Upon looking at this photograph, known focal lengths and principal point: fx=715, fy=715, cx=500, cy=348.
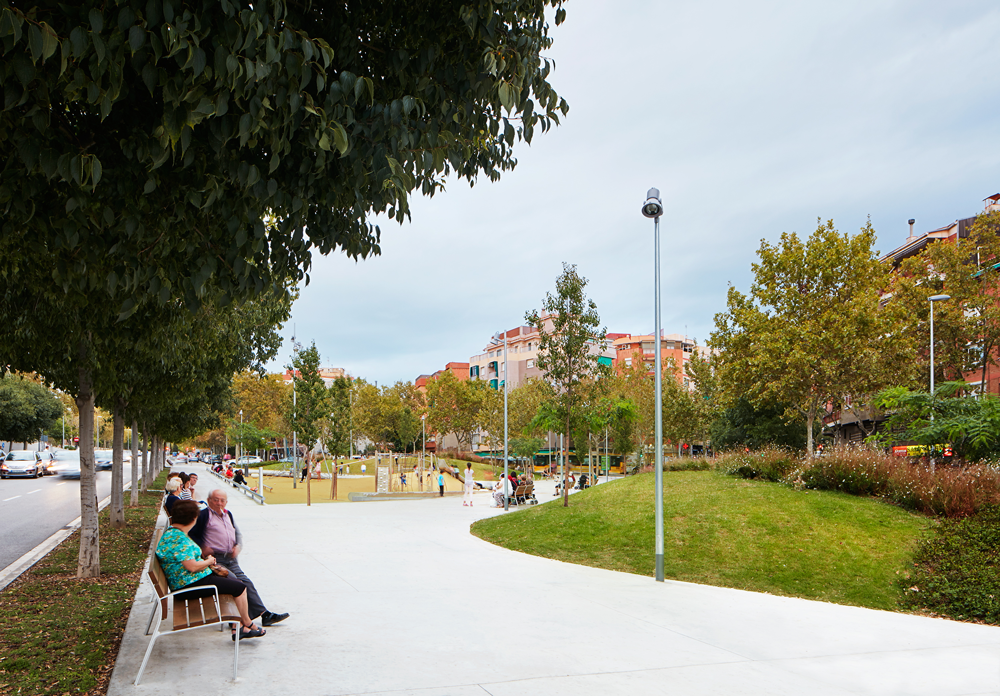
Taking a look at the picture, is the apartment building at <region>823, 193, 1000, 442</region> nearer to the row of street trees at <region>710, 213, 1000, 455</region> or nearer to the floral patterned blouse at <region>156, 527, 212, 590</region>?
the row of street trees at <region>710, 213, 1000, 455</region>

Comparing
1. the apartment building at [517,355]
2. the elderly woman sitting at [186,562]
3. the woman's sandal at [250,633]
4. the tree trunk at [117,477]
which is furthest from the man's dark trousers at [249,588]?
the apartment building at [517,355]

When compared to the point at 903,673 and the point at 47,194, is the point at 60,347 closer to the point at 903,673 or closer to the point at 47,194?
the point at 47,194

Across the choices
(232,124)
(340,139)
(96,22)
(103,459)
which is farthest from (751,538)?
(103,459)

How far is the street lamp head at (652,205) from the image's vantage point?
11.6 meters

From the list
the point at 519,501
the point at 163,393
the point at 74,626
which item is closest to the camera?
the point at 74,626

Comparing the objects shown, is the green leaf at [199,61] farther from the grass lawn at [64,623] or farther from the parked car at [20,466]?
the parked car at [20,466]

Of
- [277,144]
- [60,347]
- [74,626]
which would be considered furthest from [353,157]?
[60,347]

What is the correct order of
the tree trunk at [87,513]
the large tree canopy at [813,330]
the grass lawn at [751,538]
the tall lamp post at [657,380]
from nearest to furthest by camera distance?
1. the tree trunk at [87,513]
2. the grass lawn at [751,538]
3. the tall lamp post at [657,380]
4. the large tree canopy at [813,330]

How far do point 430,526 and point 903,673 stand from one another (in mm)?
14113

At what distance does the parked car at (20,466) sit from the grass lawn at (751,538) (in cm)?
3507

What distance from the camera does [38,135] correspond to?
3.74 metres

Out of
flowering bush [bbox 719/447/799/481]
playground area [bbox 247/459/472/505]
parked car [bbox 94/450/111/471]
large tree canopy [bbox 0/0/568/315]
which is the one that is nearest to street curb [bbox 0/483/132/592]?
large tree canopy [bbox 0/0/568/315]

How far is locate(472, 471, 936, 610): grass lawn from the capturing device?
10750 mm

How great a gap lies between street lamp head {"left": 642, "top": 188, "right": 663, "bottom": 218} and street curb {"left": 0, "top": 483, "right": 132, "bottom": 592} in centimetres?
1075
